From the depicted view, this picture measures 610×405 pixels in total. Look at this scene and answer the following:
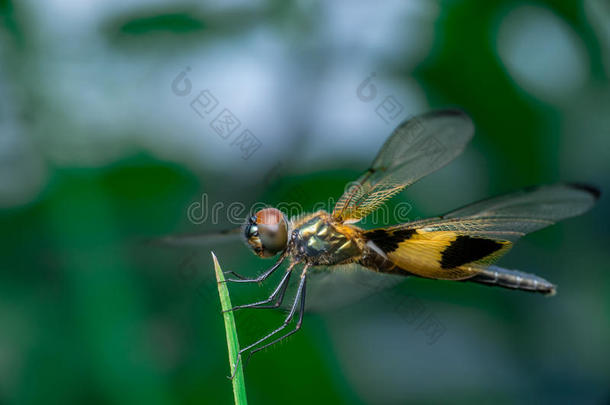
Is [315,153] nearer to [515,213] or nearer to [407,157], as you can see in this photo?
[407,157]

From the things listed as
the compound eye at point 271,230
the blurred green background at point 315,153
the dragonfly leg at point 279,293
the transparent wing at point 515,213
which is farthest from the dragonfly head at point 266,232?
the blurred green background at point 315,153

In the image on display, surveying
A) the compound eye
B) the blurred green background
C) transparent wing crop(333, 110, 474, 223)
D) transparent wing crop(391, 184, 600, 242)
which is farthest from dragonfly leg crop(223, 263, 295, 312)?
the blurred green background

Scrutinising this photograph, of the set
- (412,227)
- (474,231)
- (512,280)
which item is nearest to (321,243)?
(412,227)

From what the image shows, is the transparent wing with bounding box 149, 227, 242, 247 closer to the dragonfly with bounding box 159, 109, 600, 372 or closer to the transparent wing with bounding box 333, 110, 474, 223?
the dragonfly with bounding box 159, 109, 600, 372

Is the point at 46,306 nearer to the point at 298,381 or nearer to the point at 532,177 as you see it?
the point at 298,381

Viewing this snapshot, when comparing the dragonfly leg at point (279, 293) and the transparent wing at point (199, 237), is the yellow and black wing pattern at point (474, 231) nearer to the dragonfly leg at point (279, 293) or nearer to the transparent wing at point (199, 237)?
the dragonfly leg at point (279, 293)

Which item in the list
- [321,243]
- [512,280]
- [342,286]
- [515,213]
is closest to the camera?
[515,213]
